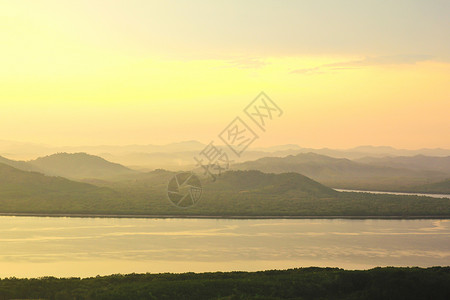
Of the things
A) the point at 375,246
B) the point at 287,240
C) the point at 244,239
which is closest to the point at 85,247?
the point at 244,239

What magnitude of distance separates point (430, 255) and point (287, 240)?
45.2 feet

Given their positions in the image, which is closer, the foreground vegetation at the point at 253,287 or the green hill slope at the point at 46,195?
the foreground vegetation at the point at 253,287

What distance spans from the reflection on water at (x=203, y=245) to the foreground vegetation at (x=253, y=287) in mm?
6513

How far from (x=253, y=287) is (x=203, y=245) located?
20722 mm

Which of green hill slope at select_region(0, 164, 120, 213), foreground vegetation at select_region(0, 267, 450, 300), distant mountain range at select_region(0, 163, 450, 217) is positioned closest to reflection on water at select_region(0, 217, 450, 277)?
foreground vegetation at select_region(0, 267, 450, 300)

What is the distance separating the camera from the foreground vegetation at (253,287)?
3219cm

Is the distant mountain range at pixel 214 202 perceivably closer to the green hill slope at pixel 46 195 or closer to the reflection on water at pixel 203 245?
the green hill slope at pixel 46 195

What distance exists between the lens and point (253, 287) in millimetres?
34125

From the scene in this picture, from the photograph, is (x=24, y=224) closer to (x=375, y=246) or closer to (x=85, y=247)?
(x=85, y=247)

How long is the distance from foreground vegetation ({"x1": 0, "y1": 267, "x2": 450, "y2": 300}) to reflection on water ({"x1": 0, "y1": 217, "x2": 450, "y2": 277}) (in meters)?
6.51

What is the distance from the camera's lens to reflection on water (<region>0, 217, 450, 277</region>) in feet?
148

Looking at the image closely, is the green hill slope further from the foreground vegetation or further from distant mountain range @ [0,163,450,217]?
the foreground vegetation

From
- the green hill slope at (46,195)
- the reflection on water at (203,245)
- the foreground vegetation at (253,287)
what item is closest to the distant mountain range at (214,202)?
the green hill slope at (46,195)

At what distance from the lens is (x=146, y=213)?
273ft
